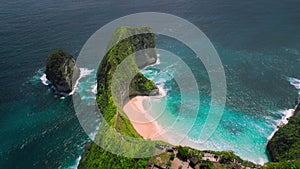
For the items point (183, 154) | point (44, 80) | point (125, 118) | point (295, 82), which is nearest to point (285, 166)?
point (183, 154)

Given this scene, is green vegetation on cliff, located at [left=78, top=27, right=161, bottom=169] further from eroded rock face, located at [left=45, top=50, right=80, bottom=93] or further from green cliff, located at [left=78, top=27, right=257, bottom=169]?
eroded rock face, located at [left=45, top=50, right=80, bottom=93]

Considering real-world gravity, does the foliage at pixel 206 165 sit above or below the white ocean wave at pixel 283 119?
above

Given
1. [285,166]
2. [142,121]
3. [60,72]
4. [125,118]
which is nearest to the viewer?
[285,166]

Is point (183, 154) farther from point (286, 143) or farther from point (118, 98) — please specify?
point (118, 98)

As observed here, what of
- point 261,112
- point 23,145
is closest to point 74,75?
point 23,145

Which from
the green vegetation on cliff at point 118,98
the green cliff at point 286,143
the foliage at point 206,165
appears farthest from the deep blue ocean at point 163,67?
the foliage at point 206,165

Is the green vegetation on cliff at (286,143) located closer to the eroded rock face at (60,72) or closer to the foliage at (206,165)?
the foliage at (206,165)
